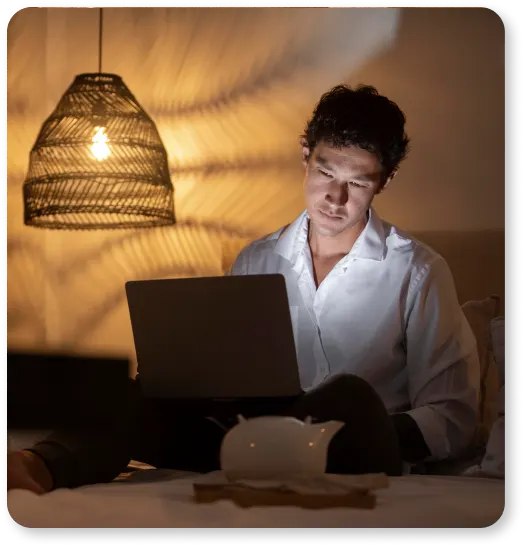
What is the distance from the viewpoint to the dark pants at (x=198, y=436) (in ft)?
5.59

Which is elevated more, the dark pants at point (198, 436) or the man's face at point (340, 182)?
the man's face at point (340, 182)

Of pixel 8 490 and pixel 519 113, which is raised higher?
pixel 519 113

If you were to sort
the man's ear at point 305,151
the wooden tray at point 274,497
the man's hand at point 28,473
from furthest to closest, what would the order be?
1. the man's ear at point 305,151
2. the man's hand at point 28,473
3. the wooden tray at point 274,497

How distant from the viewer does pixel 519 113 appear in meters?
1.82

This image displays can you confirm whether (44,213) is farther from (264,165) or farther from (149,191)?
(264,165)

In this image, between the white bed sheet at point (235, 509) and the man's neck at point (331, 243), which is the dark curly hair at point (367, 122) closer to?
the man's neck at point (331, 243)

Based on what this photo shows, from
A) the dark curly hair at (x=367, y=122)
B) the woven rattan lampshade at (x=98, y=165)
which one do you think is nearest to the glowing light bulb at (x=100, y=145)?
the woven rattan lampshade at (x=98, y=165)

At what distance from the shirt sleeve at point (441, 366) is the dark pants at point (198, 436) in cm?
8

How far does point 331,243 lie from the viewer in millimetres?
1852

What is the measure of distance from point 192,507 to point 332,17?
3.57 ft

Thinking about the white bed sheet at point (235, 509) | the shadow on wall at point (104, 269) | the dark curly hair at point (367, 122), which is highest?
the dark curly hair at point (367, 122)

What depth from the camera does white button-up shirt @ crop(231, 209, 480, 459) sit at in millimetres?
1791

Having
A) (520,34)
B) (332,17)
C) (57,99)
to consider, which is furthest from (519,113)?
(57,99)

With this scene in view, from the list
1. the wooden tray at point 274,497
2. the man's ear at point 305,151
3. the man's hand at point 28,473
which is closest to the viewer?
the wooden tray at point 274,497
